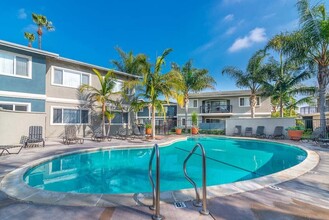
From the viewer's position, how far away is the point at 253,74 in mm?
21016

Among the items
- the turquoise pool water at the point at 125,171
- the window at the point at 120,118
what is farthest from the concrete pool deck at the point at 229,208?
the window at the point at 120,118

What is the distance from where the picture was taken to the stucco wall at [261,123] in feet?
57.1

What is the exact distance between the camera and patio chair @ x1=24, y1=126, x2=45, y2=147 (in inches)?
426

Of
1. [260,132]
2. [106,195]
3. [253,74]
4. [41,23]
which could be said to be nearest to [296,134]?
[260,132]

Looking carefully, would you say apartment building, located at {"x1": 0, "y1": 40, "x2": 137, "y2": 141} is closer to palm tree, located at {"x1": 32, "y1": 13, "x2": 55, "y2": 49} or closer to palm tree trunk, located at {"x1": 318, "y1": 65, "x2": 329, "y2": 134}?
palm tree, located at {"x1": 32, "y1": 13, "x2": 55, "y2": 49}

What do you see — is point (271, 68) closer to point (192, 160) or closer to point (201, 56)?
point (201, 56)

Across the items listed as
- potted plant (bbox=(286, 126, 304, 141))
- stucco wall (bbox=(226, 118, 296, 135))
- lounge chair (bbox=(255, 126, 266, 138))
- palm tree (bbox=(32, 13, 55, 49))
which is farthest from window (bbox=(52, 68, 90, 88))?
potted plant (bbox=(286, 126, 304, 141))

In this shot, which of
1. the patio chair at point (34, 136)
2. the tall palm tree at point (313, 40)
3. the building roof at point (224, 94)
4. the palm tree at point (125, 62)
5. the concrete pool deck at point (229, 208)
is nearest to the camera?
the concrete pool deck at point (229, 208)

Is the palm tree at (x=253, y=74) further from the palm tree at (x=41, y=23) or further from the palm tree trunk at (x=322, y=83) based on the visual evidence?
the palm tree at (x=41, y=23)

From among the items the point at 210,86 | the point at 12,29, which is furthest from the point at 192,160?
the point at 12,29

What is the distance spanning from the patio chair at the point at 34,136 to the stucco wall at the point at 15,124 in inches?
14.9

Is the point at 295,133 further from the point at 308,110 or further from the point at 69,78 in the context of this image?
the point at 308,110

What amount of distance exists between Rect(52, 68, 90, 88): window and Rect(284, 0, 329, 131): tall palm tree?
16.7 metres

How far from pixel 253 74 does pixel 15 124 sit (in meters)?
21.5
